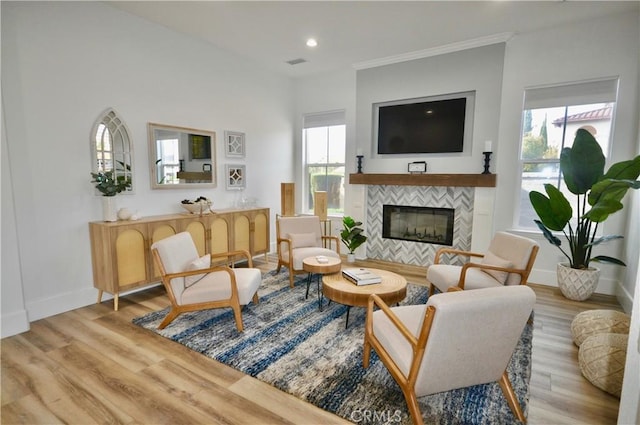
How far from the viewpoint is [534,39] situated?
13.4 feet

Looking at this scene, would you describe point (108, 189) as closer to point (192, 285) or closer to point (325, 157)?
point (192, 285)

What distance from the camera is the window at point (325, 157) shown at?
19.4ft

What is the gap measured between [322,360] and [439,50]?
4.40 m

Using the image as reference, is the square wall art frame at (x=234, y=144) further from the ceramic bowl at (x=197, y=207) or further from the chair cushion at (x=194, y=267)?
the chair cushion at (x=194, y=267)

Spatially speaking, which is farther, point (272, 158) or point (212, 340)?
point (272, 158)

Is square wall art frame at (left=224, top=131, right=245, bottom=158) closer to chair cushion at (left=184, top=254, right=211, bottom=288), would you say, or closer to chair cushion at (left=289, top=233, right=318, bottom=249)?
chair cushion at (left=289, top=233, right=318, bottom=249)

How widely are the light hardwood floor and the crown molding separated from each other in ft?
11.7

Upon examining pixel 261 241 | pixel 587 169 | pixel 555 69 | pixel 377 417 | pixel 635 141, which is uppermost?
pixel 555 69

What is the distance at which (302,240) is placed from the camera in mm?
4422

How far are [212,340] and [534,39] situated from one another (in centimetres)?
507

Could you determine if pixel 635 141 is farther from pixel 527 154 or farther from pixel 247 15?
pixel 247 15

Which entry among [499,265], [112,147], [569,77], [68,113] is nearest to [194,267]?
[112,147]

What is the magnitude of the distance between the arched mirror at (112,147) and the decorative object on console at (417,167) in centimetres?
382

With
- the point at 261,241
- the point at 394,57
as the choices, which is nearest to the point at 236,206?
the point at 261,241
